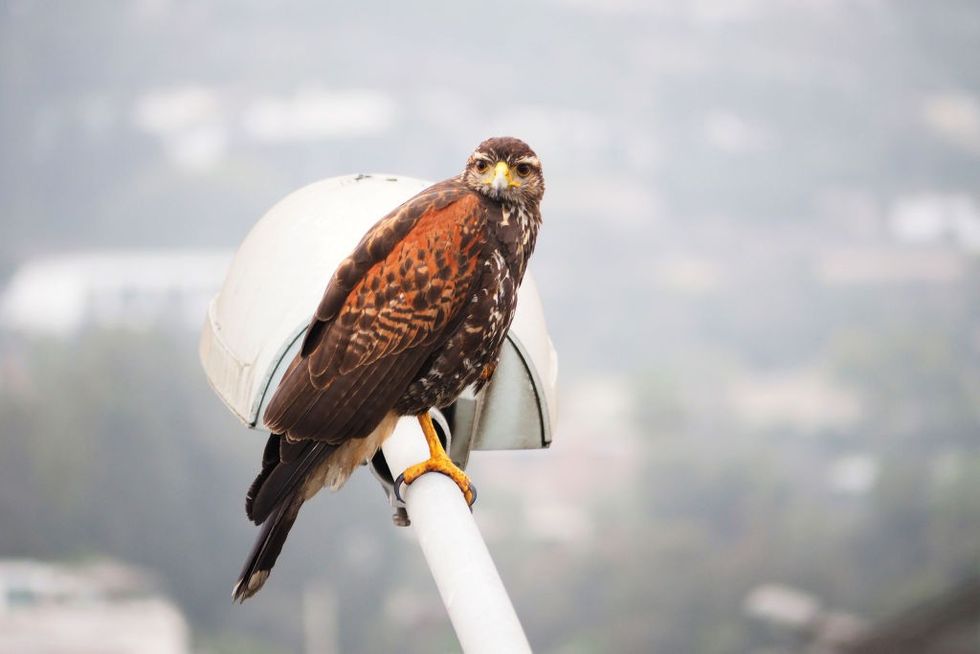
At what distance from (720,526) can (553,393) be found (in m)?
9.92

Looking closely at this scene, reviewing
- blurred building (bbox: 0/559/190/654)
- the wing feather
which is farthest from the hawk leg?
blurred building (bbox: 0/559/190/654)

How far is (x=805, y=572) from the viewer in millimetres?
A: 11492

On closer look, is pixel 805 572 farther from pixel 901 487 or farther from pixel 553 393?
pixel 553 393

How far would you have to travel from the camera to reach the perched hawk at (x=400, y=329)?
185 cm

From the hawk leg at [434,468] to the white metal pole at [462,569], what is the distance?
0.05 metres

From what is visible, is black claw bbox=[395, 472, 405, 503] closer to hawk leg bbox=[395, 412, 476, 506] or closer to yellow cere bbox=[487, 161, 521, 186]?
hawk leg bbox=[395, 412, 476, 506]

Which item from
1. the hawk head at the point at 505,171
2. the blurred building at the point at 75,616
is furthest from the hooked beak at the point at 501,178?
the blurred building at the point at 75,616

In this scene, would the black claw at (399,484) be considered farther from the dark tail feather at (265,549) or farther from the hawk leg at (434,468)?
the dark tail feather at (265,549)

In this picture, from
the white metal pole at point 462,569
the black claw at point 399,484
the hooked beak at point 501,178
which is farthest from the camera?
the hooked beak at point 501,178

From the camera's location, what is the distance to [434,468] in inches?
76.2

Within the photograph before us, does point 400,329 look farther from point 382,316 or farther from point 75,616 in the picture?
point 75,616

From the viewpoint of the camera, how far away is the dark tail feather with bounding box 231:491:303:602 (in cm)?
187

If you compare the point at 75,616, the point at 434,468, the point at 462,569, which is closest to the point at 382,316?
the point at 434,468

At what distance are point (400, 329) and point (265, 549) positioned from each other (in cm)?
42
